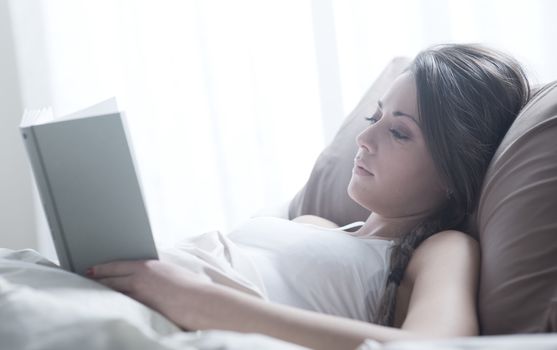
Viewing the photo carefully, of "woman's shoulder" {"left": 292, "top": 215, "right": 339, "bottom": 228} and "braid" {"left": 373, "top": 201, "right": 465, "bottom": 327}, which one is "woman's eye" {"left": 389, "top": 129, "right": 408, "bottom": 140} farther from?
"woman's shoulder" {"left": 292, "top": 215, "right": 339, "bottom": 228}

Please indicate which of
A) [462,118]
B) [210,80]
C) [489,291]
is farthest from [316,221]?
[210,80]

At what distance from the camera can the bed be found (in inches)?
27.2

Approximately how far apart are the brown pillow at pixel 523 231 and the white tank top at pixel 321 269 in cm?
20

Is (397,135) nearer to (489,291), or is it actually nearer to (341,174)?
(341,174)

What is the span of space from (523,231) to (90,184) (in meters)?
0.55

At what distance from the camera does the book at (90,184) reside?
99 centimetres

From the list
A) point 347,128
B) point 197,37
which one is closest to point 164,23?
point 197,37

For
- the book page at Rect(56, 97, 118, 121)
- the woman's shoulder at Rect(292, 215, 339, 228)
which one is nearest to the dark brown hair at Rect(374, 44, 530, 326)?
the woman's shoulder at Rect(292, 215, 339, 228)

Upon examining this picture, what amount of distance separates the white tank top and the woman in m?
0.02

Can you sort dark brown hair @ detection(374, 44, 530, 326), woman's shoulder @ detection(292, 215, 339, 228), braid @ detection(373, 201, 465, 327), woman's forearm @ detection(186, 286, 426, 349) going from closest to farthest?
1. woman's forearm @ detection(186, 286, 426, 349)
2. braid @ detection(373, 201, 465, 327)
3. dark brown hair @ detection(374, 44, 530, 326)
4. woman's shoulder @ detection(292, 215, 339, 228)

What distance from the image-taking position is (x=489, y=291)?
102 cm

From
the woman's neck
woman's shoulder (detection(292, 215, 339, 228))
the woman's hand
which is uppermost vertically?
the woman's hand

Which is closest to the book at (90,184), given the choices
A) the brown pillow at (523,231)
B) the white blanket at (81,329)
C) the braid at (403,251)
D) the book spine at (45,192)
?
the book spine at (45,192)

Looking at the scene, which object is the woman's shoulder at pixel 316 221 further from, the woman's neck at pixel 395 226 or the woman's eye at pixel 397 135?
the woman's eye at pixel 397 135
